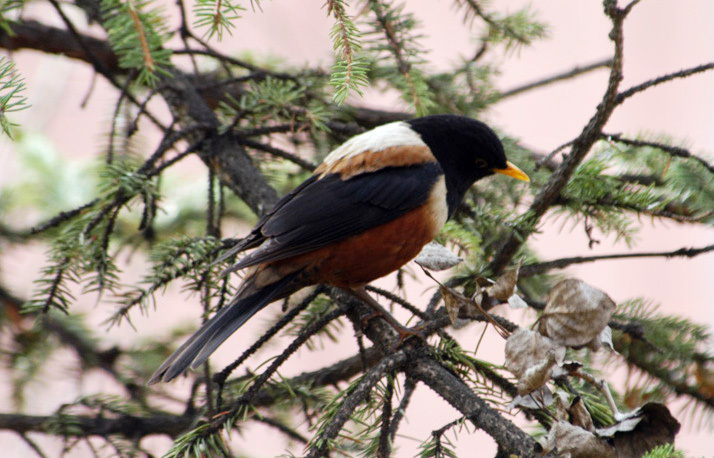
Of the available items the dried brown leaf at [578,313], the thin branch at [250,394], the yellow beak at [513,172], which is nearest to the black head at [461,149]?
the yellow beak at [513,172]

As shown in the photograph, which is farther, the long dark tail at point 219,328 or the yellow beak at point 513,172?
A: the yellow beak at point 513,172

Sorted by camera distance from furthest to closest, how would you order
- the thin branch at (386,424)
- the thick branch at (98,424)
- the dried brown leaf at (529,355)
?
1. the thick branch at (98,424)
2. the thin branch at (386,424)
3. the dried brown leaf at (529,355)

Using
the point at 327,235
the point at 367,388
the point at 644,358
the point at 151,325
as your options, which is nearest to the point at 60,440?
the point at 327,235

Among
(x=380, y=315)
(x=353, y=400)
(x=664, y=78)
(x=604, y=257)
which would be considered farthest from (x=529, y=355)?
(x=380, y=315)

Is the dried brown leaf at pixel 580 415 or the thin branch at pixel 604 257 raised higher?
the thin branch at pixel 604 257

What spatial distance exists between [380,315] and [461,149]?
68cm

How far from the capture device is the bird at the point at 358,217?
225 cm

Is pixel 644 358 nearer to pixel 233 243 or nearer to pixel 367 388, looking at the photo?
pixel 367 388

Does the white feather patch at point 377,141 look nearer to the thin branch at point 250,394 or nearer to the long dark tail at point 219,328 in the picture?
the long dark tail at point 219,328

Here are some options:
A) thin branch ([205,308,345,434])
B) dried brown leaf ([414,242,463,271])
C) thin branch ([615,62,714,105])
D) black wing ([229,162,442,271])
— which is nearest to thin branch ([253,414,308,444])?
thin branch ([205,308,345,434])

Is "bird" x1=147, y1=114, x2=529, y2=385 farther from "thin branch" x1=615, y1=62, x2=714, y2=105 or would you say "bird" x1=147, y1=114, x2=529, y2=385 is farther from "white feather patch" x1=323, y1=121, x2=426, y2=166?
"thin branch" x1=615, y1=62, x2=714, y2=105

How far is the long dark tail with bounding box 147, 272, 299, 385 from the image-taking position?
2021 mm

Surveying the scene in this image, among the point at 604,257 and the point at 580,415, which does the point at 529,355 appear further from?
the point at 604,257

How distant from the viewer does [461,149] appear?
2557 millimetres
